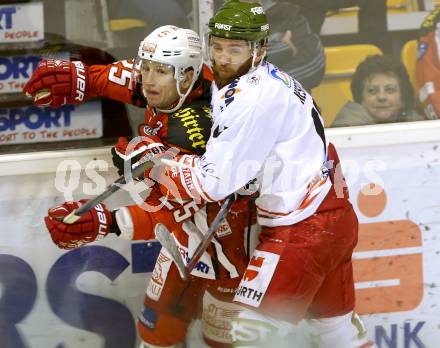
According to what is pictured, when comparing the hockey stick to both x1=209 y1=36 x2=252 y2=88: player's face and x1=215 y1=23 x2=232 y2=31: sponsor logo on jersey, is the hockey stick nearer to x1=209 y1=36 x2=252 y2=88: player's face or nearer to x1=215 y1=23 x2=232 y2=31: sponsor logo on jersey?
x1=209 y1=36 x2=252 y2=88: player's face

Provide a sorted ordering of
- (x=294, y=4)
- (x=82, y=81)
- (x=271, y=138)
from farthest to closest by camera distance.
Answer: (x=294, y=4) → (x=82, y=81) → (x=271, y=138)

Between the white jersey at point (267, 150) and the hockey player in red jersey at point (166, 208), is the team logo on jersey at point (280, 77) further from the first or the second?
the hockey player in red jersey at point (166, 208)

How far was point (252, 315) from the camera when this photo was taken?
2.65 metres

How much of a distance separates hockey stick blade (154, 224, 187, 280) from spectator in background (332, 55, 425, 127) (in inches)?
30.9

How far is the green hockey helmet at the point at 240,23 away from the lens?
256 cm

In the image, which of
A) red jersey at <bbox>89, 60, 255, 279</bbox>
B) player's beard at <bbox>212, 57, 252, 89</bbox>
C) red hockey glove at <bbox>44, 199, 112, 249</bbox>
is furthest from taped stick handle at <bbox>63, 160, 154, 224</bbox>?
player's beard at <bbox>212, 57, 252, 89</bbox>

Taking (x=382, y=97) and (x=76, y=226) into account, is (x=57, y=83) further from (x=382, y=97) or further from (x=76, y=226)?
(x=382, y=97)

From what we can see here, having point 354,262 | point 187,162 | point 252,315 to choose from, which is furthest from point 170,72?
point 354,262

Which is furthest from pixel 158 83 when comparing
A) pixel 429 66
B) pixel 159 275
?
pixel 429 66

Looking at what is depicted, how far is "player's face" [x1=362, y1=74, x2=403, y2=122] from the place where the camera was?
3.22 m

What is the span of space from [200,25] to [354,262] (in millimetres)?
1037

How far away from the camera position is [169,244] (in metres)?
2.79

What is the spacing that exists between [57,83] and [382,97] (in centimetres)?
120

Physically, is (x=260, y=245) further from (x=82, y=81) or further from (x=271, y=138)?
(x=82, y=81)
